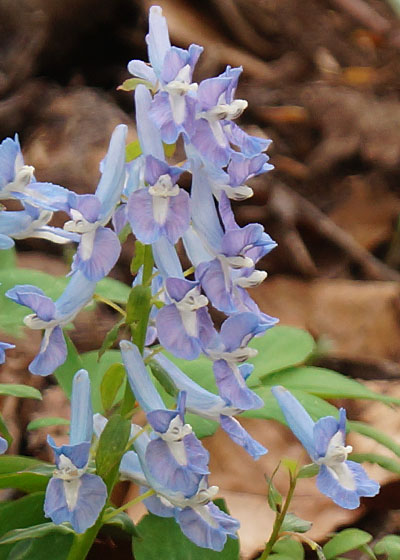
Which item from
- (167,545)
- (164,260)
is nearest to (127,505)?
(167,545)

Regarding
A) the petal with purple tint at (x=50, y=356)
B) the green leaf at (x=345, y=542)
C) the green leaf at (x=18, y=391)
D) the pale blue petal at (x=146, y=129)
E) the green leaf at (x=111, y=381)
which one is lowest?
the green leaf at (x=345, y=542)

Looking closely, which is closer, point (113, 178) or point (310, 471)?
point (113, 178)

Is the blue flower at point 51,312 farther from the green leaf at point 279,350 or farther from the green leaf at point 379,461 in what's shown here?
the green leaf at point 379,461

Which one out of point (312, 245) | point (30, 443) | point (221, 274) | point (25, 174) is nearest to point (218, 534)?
point (221, 274)

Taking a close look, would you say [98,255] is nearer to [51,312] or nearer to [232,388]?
[51,312]

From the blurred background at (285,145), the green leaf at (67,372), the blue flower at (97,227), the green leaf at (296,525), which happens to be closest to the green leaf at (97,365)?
the green leaf at (67,372)

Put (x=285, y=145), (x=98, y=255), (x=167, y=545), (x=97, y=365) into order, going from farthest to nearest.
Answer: (x=285, y=145), (x=97, y=365), (x=167, y=545), (x=98, y=255)
